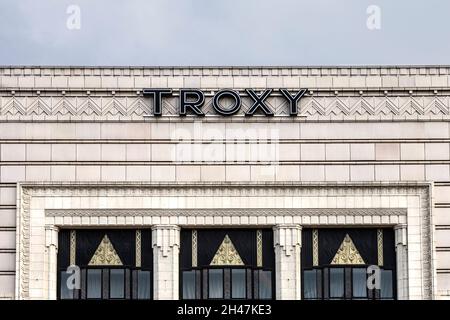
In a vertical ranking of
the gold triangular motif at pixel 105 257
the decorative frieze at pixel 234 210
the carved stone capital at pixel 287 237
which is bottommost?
the gold triangular motif at pixel 105 257

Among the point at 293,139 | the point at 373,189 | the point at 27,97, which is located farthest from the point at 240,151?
the point at 27,97

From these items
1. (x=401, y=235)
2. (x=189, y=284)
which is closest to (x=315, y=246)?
(x=401, y=235)

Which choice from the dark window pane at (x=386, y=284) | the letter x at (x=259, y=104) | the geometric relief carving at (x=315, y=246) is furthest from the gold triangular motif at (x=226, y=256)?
the dark window pane at (x=386, y=284)

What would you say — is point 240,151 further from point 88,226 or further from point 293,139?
point 88,226

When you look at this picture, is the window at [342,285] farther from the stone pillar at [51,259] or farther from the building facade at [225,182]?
the stone pillar at [51,259]

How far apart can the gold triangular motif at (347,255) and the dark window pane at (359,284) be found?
1.16ft

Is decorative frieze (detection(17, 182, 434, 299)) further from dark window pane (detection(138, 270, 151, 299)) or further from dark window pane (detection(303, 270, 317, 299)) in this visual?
dark window pane (detection(303, 270, 317, 299))

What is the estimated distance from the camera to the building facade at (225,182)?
48.6m

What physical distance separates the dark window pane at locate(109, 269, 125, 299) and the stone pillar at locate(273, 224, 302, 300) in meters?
5.58

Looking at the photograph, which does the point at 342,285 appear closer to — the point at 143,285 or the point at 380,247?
the point at 380,247

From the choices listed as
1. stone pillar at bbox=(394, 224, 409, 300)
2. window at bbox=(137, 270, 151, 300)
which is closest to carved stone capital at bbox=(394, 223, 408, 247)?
stone pillar at bbox=(394, 224, 409, 300)

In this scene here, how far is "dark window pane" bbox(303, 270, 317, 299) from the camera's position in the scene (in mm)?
48625

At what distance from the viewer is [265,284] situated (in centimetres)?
4878
